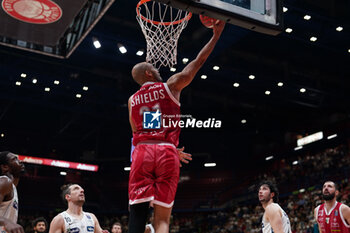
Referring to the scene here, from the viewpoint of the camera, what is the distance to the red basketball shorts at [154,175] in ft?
11.0

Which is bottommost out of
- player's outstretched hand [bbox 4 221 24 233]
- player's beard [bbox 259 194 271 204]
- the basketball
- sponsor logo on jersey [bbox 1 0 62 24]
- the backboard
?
player's outstretched hand [bbox 4 221 24 233]

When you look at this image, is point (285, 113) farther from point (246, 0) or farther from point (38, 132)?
point (246, 0)

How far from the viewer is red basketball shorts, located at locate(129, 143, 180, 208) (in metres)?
3.36

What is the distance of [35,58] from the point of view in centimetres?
1866

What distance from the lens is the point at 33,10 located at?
9.47 metres

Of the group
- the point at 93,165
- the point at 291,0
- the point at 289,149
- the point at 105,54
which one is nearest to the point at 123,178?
the point at 93,165

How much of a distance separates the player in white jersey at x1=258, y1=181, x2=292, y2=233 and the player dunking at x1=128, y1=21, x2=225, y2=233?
2509 mm

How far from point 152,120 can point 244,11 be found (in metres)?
2.04

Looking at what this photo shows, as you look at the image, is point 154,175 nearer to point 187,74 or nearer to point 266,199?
point 187,74

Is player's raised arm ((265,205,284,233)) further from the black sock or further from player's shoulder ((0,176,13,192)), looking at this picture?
player's shoulder ((0,176,13,192))

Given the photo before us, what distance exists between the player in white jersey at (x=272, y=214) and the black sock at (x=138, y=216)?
8.84 ft

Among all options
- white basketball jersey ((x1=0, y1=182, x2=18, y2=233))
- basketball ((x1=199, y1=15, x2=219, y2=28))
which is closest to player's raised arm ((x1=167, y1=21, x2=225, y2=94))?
basketball ((x1=199, y1=15, x2=219, y2=28))

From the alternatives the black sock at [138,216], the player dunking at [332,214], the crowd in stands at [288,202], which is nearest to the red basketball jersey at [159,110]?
Answer: the black sock at [138,216]

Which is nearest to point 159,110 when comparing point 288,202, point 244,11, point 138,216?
point 138,216
